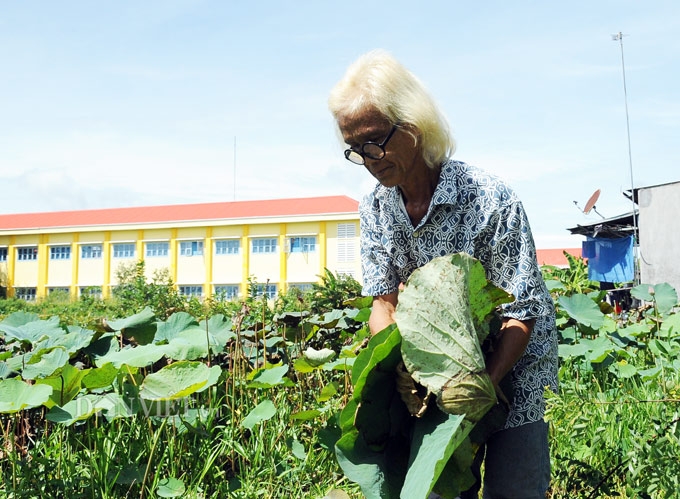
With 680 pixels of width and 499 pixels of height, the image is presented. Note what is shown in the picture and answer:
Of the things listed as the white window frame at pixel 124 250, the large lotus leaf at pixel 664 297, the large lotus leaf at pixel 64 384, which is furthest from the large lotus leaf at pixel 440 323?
the white window frame at pixel 124 250

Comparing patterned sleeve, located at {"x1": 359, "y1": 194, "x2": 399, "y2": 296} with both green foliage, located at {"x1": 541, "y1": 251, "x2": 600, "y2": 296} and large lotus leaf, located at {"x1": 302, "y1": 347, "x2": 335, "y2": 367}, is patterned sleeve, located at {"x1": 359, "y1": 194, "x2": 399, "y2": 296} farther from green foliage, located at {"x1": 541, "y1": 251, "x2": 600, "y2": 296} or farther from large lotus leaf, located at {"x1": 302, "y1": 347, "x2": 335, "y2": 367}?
green foliage, located at {"x1": 541, "y1": 251, "x2": 600, "y2": 296}

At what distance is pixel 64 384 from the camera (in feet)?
7.57

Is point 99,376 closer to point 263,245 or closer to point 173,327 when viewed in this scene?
point 173,327

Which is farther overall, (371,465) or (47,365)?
(47,365)

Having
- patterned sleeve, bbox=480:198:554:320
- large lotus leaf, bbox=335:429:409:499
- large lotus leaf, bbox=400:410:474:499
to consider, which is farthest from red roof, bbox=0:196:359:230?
large lotus leaf, bbox=400:410:474:499

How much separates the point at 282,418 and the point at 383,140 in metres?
1.68

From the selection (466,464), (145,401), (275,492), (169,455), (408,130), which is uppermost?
(408,130)

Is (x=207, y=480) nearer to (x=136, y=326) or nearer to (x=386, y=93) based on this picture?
(x=136, y=326)

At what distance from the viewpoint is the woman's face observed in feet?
5.33

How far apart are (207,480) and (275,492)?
27 centimetres

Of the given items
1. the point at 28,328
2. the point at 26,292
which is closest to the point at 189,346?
the point at 28,328

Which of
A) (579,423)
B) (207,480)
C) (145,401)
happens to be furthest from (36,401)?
(579,423)

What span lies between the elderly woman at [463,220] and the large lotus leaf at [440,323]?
0.65 ft

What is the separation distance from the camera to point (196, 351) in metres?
2.77
